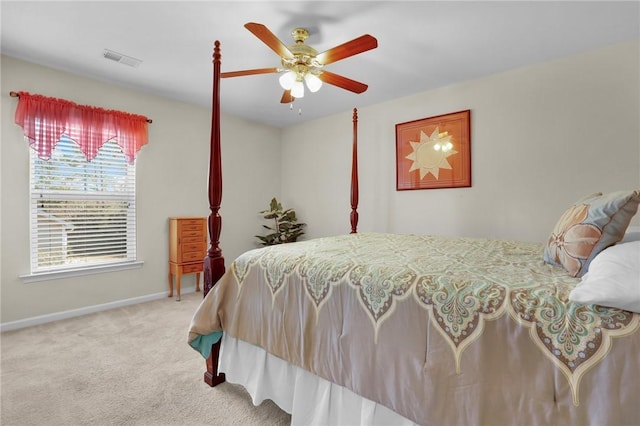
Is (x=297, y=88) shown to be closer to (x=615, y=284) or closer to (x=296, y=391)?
(x=296, y=391)

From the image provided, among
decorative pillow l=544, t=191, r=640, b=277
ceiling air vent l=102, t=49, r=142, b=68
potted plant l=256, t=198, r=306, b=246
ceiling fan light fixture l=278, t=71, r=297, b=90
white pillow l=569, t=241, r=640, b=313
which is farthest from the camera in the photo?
potted plant l=256, t=198, r=306, b=246

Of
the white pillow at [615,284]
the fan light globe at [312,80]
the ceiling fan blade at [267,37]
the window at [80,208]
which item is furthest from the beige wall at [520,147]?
the window at [80,208]

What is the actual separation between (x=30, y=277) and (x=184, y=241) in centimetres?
132

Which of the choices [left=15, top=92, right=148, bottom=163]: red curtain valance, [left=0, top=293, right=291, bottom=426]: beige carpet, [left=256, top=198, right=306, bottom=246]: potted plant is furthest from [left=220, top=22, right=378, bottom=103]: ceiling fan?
[left=256, top=198, right=306, bottom=246]: potted plant

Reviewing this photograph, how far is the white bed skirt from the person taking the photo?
3.81ft

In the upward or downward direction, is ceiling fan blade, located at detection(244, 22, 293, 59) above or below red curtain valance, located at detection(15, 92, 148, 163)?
above

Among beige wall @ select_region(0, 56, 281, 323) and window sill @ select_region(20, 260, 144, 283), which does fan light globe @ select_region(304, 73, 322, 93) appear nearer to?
beige wall @ select_region(0, 56, 281, 323)

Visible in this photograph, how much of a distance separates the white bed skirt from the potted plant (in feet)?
8.82

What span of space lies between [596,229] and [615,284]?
1.36 ft

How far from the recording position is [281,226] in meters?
4.46

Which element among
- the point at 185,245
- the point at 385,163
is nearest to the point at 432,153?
the point at 385,163

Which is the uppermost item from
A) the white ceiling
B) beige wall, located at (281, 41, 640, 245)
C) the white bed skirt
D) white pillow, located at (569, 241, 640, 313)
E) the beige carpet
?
the white ceiling

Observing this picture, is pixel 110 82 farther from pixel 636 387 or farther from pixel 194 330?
pixel 636 387

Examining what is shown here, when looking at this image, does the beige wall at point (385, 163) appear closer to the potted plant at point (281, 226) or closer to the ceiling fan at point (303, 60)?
the potted plant at point (281, 226)
